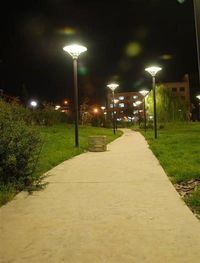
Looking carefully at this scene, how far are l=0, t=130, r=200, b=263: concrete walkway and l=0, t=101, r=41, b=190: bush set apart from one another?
1.95 feet

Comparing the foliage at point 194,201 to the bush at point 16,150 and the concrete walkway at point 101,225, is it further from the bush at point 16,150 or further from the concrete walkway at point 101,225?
the bush at point 16,150

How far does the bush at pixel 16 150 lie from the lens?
7.25 metres

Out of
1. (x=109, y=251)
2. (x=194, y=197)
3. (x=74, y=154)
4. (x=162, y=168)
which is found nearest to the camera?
(x=109, y=251)

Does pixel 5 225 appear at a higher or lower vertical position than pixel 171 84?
lower

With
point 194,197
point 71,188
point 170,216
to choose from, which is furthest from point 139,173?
point 170,216

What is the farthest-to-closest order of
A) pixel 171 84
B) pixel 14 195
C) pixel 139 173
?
pixel 171 84 < pixel 139 173 < pixel 14 195

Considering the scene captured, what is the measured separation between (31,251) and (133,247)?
1.11 m

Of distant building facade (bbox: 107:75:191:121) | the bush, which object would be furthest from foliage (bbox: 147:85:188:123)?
the bush

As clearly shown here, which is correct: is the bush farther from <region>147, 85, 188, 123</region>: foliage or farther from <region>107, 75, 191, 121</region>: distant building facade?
<region>107, 75, 191, 121</region>: distant building facade

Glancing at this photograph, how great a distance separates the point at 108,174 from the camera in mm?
9406

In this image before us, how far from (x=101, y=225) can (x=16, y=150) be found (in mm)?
3054

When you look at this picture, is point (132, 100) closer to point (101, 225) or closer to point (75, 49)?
point (75, 49)

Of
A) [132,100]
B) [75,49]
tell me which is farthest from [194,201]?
[132,100]

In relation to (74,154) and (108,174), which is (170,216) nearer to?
(108,174)
